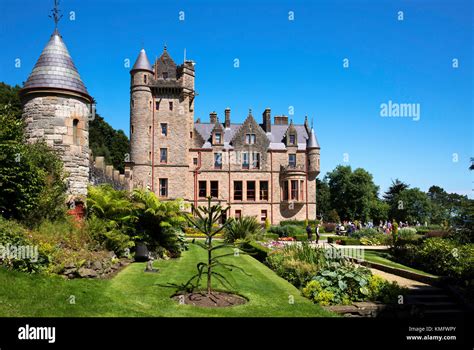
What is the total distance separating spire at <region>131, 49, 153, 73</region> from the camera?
38.3 m

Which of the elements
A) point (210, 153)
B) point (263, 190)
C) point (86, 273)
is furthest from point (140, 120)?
point (86, 273)

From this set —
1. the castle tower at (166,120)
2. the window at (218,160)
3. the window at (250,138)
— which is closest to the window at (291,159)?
the window at (250,138)

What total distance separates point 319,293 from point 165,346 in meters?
4.76

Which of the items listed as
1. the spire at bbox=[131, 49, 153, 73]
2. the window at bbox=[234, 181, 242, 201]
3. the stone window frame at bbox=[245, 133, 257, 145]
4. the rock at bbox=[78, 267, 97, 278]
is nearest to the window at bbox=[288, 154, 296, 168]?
the stone window frame at bbox=[245, 133, 257, 145]

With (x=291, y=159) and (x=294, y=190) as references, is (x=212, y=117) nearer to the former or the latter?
(x=291, y=159)

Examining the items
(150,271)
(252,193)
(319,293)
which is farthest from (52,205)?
(252,193)

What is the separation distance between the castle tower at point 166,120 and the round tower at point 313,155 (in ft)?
44.1

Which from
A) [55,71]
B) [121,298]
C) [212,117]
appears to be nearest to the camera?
[121,298]

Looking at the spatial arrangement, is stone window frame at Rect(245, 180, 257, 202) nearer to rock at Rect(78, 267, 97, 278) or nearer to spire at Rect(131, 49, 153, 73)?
spire at Rect(131, 49, 153, 73)

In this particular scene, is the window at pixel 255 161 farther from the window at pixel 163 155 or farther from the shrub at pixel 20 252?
the shrub at pixel 20 252

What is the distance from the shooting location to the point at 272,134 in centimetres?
4538

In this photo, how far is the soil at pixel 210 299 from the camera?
906 cm

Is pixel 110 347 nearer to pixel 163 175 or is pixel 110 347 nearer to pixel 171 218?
pixel 171 218

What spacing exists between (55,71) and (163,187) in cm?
2499
